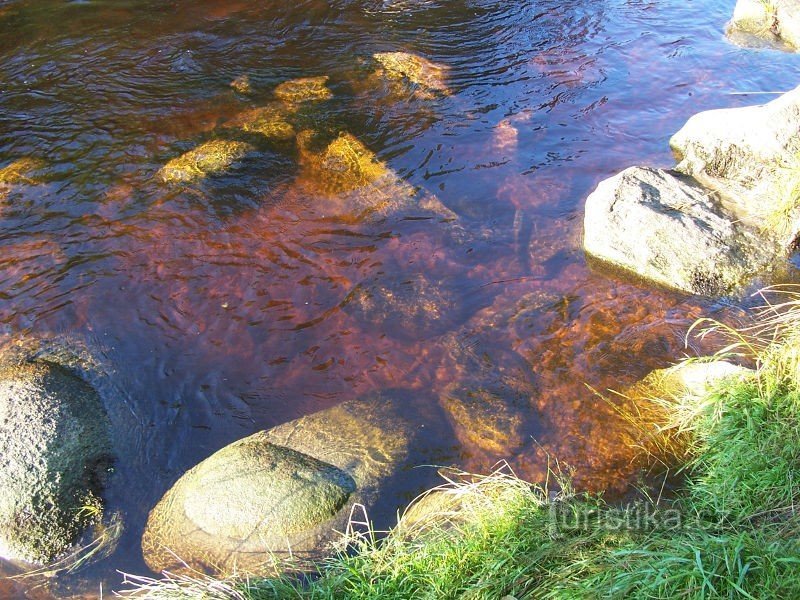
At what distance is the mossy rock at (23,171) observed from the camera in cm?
599

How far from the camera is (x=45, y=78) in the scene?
7.36 m

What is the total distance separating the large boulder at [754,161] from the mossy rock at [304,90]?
3974 mm

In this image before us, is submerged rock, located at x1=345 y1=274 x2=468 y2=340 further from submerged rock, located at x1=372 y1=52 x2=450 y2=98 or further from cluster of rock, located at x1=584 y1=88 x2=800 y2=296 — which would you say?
submerged rock, located at x1=372 y1=52 x2=450 y2=98

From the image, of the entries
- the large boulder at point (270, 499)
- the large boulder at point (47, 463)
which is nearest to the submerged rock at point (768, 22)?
the large boulder at point (270, 499)

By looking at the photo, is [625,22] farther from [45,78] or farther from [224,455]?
[224,455]

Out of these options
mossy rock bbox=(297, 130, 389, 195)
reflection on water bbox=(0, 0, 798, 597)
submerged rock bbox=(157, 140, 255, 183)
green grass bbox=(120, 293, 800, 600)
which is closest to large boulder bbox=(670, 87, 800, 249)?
reflection on water bbox=(0, 0, 798, 597)

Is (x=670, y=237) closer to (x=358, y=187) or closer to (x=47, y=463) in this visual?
(x=358, y=187)

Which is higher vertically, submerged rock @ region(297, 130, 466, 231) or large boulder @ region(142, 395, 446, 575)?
submerged rock @ region(297, 130, 466, 231)

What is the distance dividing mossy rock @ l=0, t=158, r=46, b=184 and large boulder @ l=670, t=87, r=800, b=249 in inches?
246

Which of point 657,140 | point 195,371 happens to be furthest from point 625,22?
point 195,371

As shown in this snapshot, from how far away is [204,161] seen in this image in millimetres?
6176

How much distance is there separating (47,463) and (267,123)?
170 inches

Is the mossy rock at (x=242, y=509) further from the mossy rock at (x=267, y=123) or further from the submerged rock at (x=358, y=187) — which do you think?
the mossy rock at (x=267, y=123)

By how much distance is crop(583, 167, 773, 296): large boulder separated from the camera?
496cm
